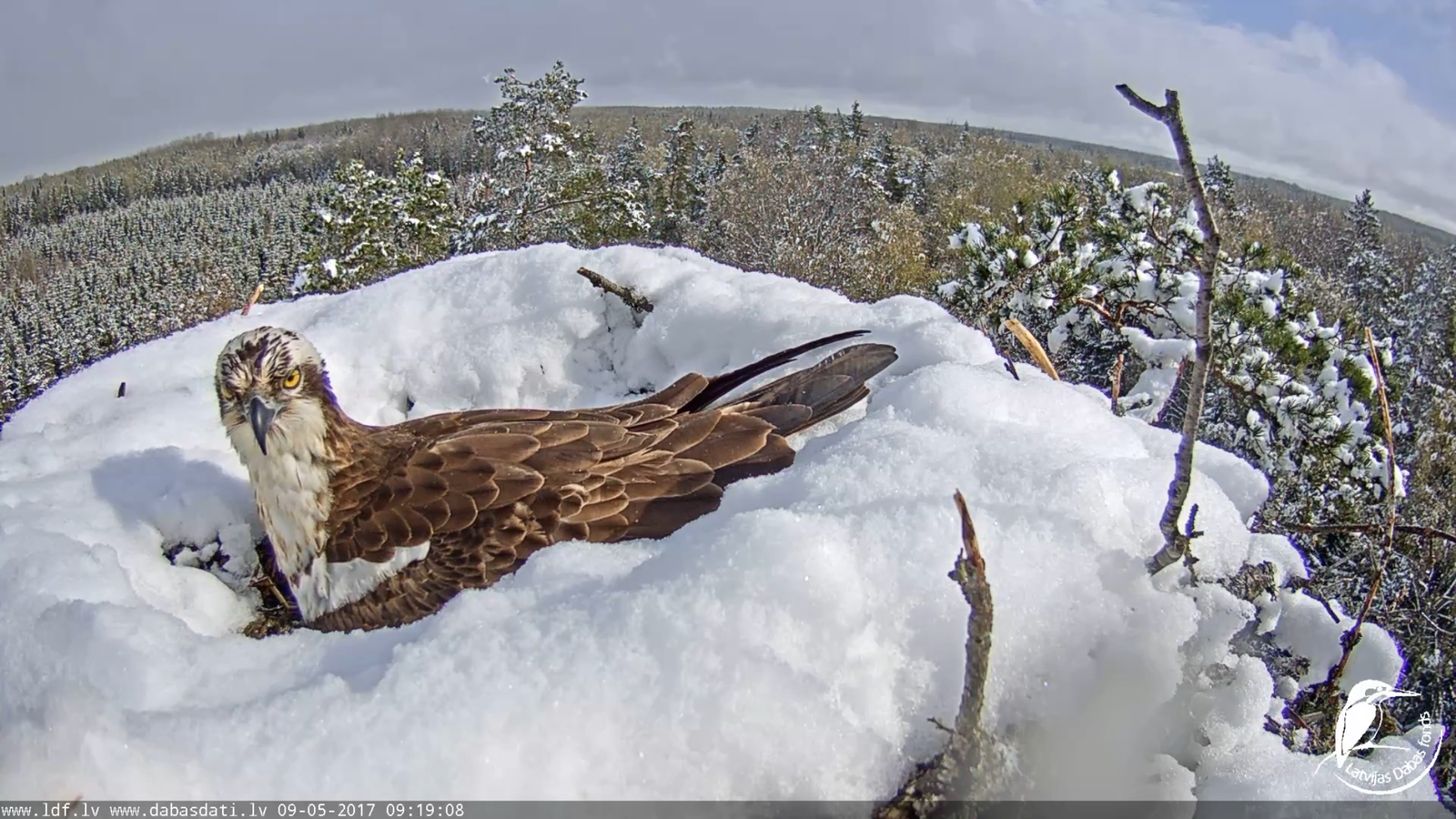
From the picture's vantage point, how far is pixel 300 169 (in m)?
167

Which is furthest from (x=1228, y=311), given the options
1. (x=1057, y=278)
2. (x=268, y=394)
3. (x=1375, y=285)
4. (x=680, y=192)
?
(x=1375, y=285)

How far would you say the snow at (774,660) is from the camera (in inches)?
50.0

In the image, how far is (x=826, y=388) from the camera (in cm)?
277

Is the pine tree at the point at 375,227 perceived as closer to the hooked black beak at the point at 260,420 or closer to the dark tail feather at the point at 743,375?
the hooked black beak at the point at 260,420

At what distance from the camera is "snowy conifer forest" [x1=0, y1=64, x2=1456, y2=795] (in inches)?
254

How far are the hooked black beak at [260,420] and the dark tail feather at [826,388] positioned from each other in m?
1.63

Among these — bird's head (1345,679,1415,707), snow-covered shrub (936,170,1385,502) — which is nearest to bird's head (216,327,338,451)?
bird's head (1345,679,1415,707)

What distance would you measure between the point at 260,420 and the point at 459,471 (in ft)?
2.47

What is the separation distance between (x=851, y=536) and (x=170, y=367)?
3.71 metres

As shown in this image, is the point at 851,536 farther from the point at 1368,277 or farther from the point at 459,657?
the point at 1368,277

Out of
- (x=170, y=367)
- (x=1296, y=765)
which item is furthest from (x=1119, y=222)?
(x=170, y=367)

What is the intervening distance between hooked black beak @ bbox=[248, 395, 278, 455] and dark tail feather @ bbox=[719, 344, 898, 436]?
5.35 feet

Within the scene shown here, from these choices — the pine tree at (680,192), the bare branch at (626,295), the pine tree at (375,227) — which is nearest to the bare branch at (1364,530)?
the bare branch at (626,295)

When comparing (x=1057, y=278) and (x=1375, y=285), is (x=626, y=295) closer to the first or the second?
(x=1057, y=278)
